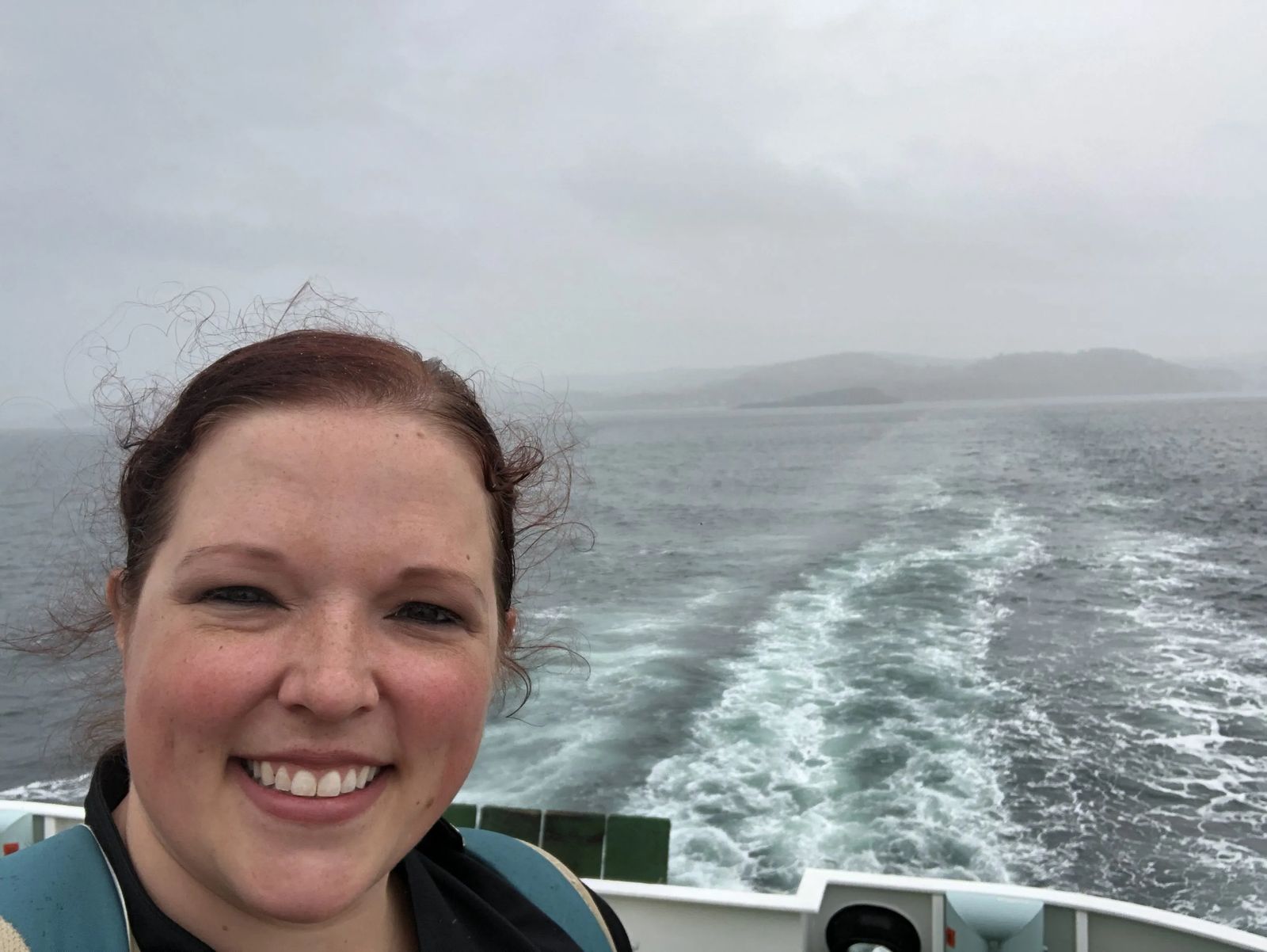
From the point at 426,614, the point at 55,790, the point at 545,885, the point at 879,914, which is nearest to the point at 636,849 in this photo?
the point at 879,914

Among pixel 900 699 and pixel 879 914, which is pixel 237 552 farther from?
pixel 900 699

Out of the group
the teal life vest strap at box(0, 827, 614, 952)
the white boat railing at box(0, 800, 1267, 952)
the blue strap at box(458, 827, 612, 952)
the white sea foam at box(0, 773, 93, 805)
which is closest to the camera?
the teal life vest strap at box(0, 827, 614, 952)

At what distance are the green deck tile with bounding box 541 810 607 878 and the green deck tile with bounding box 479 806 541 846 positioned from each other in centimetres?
4

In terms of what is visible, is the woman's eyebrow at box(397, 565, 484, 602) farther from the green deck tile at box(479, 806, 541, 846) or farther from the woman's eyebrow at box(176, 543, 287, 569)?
the green deck tile at box(479, 806, 541, 846)

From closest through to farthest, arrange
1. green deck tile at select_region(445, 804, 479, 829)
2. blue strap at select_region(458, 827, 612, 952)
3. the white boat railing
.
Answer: blue strap at select_region(458, 827, 612, 952) < the white boat railing < green deck tile at select_region(445, 804, 479, 829)

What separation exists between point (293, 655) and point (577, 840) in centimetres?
262

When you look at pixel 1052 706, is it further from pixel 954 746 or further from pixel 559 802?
pixel 559 802

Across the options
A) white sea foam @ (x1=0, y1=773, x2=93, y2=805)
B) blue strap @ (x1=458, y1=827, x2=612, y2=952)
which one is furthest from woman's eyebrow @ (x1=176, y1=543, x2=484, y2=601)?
white sea foam @ (x1=0, y1=773, x2=93, y2=805)

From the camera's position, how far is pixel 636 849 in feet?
9.98

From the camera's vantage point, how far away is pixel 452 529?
0.82 meters

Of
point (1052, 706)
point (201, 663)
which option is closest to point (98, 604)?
point (201, 663)

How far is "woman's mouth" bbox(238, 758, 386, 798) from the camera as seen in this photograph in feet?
2.42

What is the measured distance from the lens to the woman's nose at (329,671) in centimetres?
72

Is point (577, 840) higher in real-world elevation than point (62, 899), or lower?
lower
